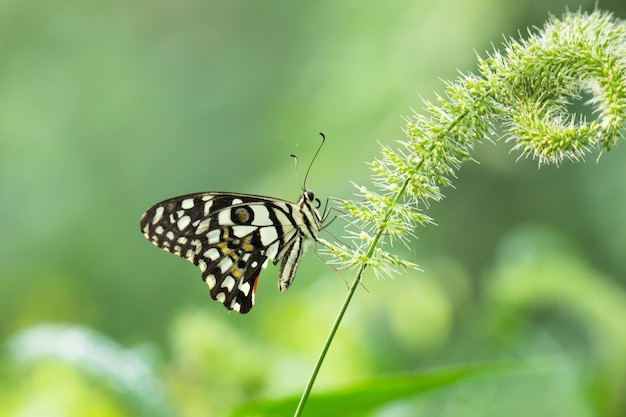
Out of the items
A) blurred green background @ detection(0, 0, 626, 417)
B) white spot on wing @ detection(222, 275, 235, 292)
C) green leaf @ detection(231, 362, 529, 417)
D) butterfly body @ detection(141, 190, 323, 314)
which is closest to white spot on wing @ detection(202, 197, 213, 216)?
butterfly body @ detection(141, 190, 323, 314)

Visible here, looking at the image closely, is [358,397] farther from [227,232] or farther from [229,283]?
[227,232]

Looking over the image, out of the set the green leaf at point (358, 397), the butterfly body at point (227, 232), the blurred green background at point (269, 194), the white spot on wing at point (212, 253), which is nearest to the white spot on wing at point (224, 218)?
the butterfly body at point (227, 232)

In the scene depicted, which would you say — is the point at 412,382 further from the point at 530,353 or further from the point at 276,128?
the point at 276,128

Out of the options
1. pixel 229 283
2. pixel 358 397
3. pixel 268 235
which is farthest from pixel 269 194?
pixel 358 397

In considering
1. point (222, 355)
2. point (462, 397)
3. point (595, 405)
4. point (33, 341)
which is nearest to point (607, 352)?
point (595, 405)

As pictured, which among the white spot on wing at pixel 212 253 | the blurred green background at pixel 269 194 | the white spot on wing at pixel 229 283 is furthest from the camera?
the blurred green background at pixel 269 194

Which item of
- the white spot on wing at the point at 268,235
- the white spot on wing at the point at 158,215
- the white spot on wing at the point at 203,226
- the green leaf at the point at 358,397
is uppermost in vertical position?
the white spot on wing at the point at 158,215

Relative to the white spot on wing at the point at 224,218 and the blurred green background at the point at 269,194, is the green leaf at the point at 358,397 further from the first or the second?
the white spot on wing at the point at 224,218
